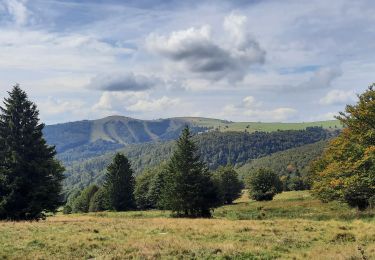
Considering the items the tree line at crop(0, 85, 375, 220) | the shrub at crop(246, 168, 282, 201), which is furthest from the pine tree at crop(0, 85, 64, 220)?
the shrub at crop(246, 168, 282, 201)

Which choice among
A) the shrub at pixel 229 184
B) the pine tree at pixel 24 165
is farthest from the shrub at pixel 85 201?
the pine tree at pixel 24 165

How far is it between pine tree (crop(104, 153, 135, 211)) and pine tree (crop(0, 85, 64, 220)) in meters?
41.1

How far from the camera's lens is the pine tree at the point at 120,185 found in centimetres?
8375

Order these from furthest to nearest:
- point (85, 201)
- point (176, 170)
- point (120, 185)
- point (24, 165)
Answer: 1. point (85, 201)
2. point (120, 185)
3. point (176, 170)
4. point (24, 165)

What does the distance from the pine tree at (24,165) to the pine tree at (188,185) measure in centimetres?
1544

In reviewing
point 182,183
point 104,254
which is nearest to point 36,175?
point 182,183

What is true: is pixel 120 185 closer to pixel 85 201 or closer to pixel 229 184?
pixel 229 184

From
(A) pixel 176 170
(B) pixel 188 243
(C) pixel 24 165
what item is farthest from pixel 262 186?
(B) pixel 188 243

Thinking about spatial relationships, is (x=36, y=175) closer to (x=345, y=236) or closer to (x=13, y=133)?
(x=13, y=133)

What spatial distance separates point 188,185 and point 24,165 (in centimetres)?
2066

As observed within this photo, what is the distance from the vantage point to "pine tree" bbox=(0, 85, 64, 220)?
39344 millimetres

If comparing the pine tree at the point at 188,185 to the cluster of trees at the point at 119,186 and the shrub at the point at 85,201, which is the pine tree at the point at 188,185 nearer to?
the cluster of trees at the point at 119,186

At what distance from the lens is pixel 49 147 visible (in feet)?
140

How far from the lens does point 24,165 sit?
40.0 metres
